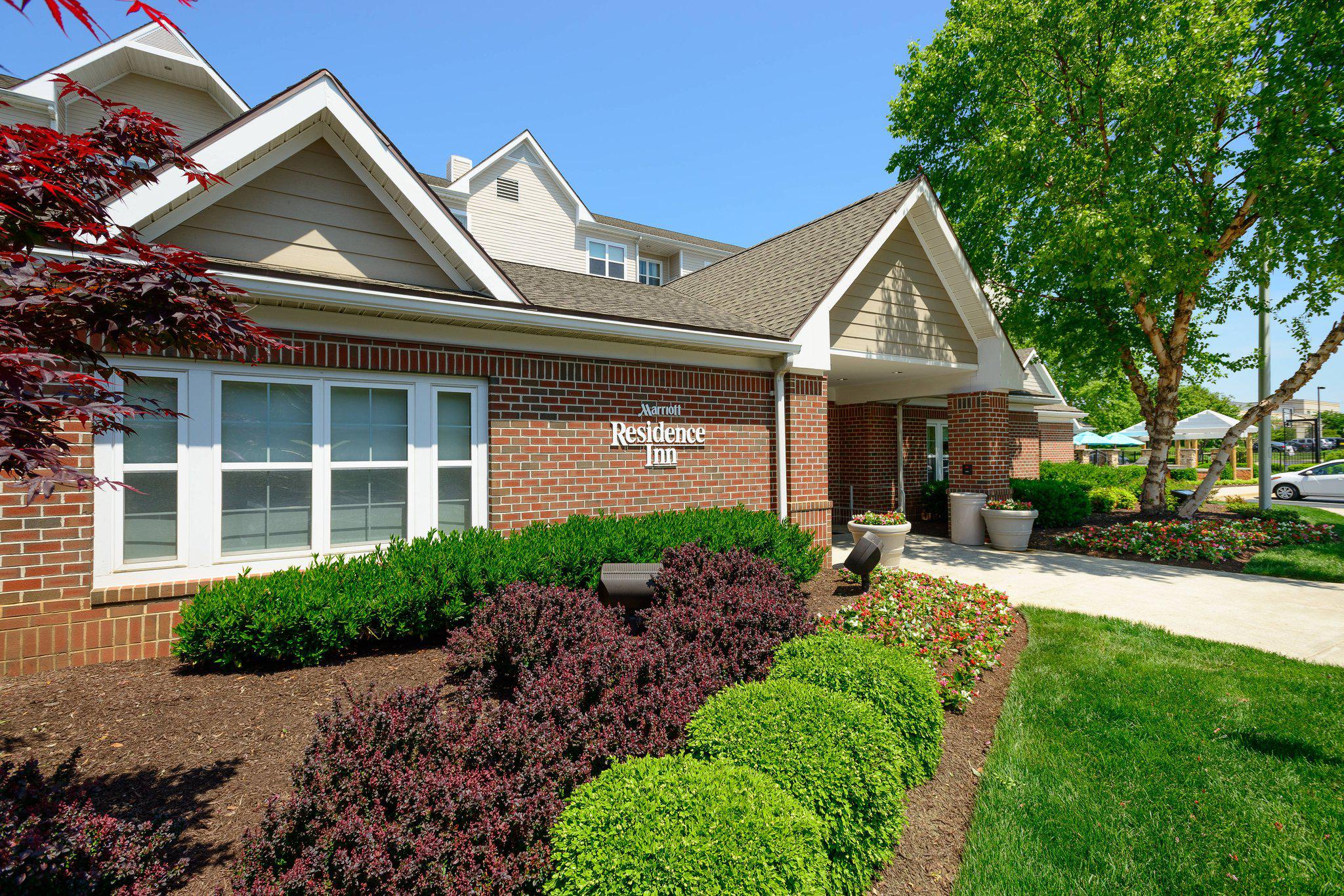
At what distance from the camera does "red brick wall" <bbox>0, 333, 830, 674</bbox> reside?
496cm

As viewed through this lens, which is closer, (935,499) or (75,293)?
(75,293)

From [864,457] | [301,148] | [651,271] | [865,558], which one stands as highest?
[651,271]

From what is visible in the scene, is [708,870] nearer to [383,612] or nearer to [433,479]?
[383,612]

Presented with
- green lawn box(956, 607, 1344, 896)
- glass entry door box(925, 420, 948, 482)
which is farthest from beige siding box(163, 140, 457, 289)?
glass entry door box(925, 420, 948, 482)

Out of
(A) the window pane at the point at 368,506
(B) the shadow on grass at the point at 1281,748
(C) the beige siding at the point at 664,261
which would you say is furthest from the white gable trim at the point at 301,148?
(C) the beige siding at the point at 664,261

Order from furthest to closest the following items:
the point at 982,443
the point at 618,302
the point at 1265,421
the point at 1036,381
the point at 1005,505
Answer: the point at 1036,381 → the point at 1265,421 → the point at 982,443 → the point at 1005,505 → the point at 618,302

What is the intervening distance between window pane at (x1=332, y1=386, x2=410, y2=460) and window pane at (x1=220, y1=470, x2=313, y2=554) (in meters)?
0.48

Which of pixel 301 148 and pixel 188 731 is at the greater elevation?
pixel 301 148

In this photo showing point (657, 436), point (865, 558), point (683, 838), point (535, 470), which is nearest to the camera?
point (683, 838)

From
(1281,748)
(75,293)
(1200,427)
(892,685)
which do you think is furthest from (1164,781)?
(1200,427)

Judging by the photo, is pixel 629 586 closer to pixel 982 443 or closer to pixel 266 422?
pixel 266 422

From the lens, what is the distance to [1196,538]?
438 inches

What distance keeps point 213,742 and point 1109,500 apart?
22.7 metres

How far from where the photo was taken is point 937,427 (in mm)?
17266
